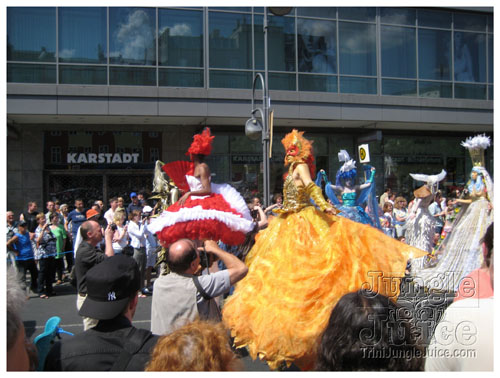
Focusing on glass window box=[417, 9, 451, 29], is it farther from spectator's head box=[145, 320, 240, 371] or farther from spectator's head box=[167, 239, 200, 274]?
spectator's head box=[145, 320, 240, 371]

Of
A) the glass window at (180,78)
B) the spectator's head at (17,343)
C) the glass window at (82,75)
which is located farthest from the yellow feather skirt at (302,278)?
the glass window at (82,75)

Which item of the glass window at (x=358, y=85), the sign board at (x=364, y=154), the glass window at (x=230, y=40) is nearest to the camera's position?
the sign board at (x=364, y=154)

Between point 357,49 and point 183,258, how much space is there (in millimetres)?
17416

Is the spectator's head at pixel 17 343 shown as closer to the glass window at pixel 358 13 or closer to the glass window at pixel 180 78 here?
the glass window at pixel 180 78

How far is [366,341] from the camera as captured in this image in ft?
6.02

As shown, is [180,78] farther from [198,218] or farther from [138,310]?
[198,218]

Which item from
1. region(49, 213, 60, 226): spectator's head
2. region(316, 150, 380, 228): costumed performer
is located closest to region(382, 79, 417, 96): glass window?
region(316, 150, 380, 228): costumed performer

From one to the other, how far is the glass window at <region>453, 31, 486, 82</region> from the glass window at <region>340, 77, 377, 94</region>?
13.1 ft

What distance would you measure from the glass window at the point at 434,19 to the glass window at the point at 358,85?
11.6 feet

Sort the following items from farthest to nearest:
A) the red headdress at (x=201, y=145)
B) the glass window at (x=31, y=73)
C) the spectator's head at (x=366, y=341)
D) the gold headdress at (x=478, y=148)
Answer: the glass window at (x=31, y=73) < the gold headdress at (x=478, y=148) < the red headdress at (x=201, y=145) < the spectator's head at (x=366, y=341)

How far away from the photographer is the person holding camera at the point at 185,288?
10.0 ft

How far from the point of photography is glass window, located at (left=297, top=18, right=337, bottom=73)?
709 inches

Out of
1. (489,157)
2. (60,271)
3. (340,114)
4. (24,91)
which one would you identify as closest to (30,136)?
(24,91)

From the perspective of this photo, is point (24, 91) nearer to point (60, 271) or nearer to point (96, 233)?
point (60, 271)
